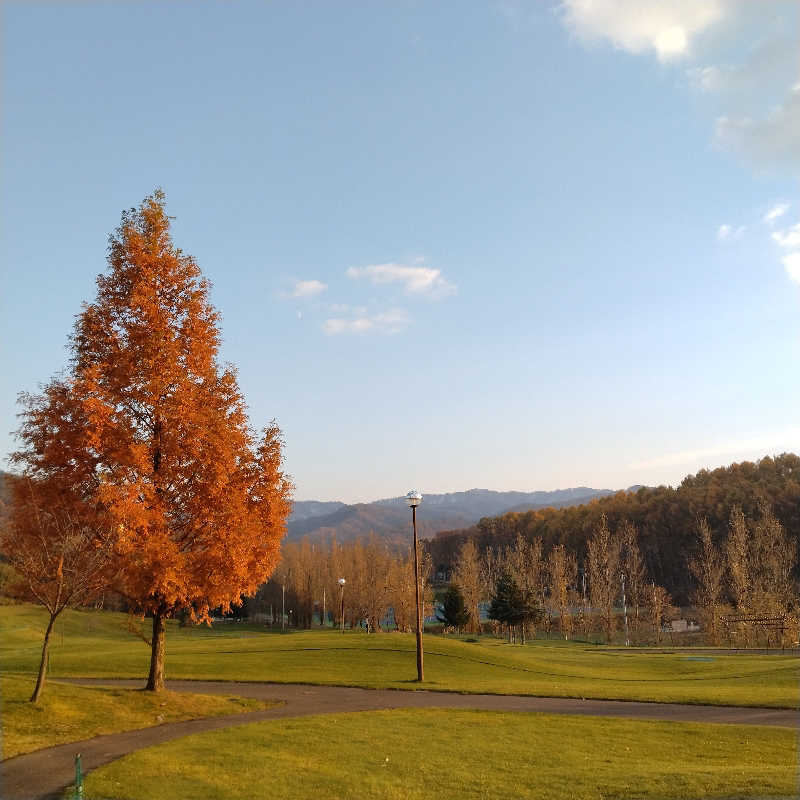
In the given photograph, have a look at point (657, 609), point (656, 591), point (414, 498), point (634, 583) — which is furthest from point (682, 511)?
point (414, 498)

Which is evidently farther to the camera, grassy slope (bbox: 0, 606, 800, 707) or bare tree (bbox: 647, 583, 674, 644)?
bare tree (bbox: 647, 583, 674, 644)

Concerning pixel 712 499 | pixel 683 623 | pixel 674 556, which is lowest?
pixel 683 623

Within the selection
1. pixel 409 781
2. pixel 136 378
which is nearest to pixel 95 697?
pixel 136 378

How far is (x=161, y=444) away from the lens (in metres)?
17.7

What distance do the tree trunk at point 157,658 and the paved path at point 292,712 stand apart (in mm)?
2732

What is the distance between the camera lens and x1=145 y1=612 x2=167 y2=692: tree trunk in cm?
1828

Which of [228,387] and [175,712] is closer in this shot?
[175,712]

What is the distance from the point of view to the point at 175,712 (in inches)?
659

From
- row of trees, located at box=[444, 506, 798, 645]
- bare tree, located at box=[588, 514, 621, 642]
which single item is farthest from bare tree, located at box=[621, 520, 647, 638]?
bare tree, located at box=[588, 514, 621, 642]

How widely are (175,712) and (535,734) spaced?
8.89 meters

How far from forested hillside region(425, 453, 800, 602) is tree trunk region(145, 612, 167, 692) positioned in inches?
2759

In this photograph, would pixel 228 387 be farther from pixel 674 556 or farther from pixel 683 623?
pixel 674 556

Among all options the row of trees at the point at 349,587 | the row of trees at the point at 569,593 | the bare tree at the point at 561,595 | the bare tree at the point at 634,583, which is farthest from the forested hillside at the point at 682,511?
the row of trees at the point at 349,587

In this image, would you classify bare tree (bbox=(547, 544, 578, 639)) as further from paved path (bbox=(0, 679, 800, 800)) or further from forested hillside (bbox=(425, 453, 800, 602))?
paved path (bbox=(0, 679, 800, 800))
